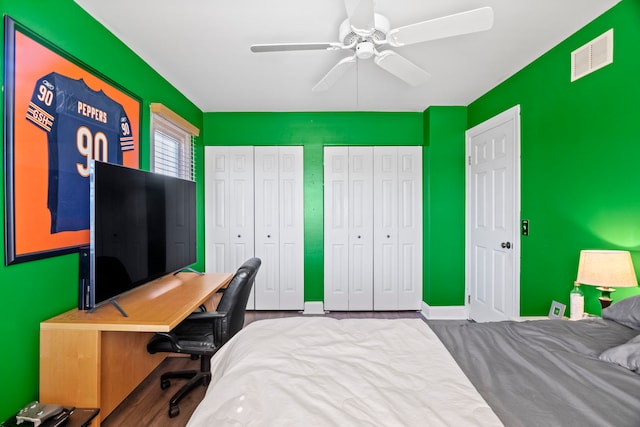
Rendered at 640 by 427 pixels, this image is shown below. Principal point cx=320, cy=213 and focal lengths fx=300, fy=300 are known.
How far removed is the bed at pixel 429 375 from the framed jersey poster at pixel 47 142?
1177 mm

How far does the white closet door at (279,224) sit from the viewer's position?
3828 mm

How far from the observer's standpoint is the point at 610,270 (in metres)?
1.64

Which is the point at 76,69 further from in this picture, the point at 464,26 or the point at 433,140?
the point at 433,140

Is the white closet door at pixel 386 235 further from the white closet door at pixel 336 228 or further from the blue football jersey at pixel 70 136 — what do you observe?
the blue football jersey at pixel 70 136

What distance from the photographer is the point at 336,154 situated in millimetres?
3852

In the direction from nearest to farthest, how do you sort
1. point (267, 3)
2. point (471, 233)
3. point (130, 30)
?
point (267, 3)
point (130, 30)
point (471, 233)

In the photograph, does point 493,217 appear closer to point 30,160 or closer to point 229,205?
point 229,205

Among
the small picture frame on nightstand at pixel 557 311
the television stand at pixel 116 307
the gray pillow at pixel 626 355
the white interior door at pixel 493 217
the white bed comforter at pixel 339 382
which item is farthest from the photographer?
the white interior door at pixel 493 217

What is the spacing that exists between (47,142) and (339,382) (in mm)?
1877

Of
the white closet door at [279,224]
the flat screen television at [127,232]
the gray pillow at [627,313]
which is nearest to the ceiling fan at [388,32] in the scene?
the flat screen television at [127,232]

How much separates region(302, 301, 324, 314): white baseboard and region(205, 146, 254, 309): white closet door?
707mm

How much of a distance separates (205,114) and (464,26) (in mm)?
3239

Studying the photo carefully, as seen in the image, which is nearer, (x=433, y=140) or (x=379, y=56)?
(x=379, y=56)

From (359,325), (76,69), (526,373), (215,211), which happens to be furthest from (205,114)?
(526,373)
